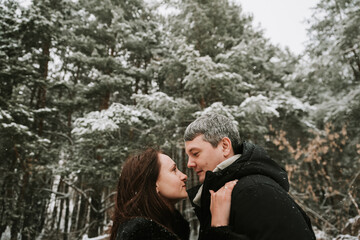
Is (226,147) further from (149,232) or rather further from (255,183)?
(149,232)

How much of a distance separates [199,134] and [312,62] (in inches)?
381

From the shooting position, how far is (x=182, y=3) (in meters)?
10.1

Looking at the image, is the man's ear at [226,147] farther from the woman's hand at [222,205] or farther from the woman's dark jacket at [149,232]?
the woman's dark jacket at [149,232]

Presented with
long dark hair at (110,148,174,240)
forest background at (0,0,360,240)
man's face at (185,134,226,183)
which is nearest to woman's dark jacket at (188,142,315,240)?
man's face at (185,134,226,183)

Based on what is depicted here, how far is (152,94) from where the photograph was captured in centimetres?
828

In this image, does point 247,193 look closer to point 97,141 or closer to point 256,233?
point 256,233

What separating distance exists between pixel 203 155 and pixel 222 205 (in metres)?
0.72

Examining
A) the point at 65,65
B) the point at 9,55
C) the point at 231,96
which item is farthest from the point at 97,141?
the point at 65,65

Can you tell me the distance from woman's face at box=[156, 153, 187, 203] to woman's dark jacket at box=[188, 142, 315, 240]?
2.12 ft

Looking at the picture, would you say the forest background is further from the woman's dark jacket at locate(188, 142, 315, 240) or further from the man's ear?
the woman's dark jacket at locate(188, 142, 315, 240)

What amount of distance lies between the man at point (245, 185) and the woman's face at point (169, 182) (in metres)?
0.13

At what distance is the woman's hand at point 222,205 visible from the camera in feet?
5.30

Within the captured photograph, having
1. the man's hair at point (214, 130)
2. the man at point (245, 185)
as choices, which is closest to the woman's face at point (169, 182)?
the man at point (245, 185)

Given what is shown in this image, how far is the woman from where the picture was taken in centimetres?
167
